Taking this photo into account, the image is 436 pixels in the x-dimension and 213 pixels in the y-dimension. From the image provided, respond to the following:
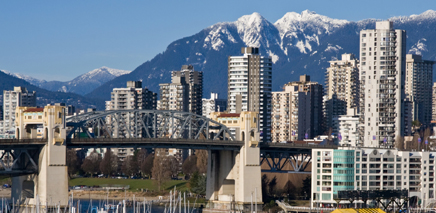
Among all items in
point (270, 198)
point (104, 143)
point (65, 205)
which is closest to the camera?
point (65, 205)

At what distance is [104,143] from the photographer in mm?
140875

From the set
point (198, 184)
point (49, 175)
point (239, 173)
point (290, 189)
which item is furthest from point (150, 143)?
Result: point (290, 189)

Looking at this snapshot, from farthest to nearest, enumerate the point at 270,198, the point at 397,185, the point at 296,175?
1. the point at 296,175
2. the point at 270,198
3. the point at 397,185

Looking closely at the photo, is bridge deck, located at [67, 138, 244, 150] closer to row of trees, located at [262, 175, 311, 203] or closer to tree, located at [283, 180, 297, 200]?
row of trees, located at [262, 175, 311, 203]

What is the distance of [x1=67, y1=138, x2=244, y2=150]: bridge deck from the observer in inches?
5482

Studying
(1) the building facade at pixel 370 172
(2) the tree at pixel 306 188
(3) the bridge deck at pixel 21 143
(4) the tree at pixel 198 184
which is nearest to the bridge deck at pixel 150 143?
(3) the bridge deck at pixel 21 143

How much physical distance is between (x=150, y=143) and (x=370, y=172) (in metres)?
39.1

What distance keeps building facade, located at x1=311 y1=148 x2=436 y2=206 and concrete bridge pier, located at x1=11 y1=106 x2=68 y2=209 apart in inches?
1719

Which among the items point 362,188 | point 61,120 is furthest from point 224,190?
point 61,120

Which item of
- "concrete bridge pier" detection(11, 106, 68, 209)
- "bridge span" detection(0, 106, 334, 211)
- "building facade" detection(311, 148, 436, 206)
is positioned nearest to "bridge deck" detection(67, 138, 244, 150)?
"bridge span" detection(0, 106, 334, 211)

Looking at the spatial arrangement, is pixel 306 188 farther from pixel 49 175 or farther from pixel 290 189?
pixel 49 175

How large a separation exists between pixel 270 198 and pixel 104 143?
38390mm

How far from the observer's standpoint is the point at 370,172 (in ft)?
488

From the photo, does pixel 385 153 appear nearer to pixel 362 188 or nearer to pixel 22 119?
pixel 362 188
